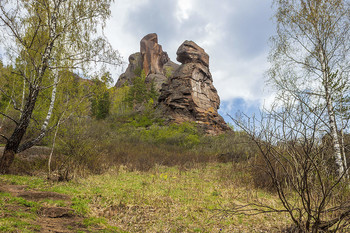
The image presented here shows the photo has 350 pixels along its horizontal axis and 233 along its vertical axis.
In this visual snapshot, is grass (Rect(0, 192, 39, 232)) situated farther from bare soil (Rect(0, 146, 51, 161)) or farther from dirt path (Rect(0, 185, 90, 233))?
bare soil (Rect(0, 146, 51, 161))

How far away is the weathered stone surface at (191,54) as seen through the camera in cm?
3300

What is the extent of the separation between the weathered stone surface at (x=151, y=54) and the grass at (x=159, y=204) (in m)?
66.8

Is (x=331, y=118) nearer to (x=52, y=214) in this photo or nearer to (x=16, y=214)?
(x=52, y=214)

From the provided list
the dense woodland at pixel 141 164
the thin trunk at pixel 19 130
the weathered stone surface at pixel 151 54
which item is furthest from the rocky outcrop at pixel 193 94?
the weathered stone surface at pixel 151 54

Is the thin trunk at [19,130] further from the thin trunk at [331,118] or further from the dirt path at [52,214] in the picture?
the thin trunk at [331,118]

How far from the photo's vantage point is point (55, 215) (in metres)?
3.93

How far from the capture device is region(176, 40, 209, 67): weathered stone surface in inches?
1299

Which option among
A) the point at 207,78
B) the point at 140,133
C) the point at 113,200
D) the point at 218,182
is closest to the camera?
the point at 113,200

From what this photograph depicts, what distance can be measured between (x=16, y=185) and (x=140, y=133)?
16.5 m

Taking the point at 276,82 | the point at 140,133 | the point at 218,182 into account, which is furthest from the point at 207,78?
the point at 218,182

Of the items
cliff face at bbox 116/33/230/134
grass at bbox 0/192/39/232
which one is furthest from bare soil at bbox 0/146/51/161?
cliff face at bbox 116/33/230/134

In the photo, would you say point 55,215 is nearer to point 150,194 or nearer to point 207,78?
point 150,194

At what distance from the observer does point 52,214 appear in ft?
13.0

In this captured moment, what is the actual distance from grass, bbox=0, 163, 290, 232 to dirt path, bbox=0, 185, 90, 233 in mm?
174
